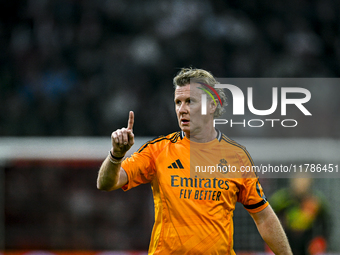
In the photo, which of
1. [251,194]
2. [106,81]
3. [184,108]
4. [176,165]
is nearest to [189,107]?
[184,108]

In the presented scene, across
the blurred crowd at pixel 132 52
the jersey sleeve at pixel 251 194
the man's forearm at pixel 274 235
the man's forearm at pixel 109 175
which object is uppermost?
the blurred crowd at pixel 132 52

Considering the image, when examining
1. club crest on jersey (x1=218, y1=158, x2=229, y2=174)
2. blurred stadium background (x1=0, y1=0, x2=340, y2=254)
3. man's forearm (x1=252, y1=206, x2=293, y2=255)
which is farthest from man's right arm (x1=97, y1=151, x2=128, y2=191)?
blurred stadium background (x1=0, y1=0, x2=340, y2=254)

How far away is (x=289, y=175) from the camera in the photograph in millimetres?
5609

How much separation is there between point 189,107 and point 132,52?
7.93 m

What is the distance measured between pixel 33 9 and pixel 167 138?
30.8 feet

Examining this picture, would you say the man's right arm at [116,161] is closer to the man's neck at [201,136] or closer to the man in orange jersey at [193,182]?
the man in orange jersey at [193,182]

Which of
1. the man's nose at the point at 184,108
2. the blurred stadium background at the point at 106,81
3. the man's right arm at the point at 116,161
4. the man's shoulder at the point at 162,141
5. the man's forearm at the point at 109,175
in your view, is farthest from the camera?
the blurred stadium background at the point at 106,81

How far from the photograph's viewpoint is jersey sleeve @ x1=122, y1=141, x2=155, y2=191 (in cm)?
278

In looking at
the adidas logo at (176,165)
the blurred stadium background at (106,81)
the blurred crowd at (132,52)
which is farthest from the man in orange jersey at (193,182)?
the blurred crowd at (132,52)

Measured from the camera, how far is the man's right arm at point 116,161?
2430 mm

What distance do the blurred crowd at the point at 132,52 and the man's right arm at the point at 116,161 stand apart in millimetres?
5900

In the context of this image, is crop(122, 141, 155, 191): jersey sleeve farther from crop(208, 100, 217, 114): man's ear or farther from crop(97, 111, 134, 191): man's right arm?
crop(208, 100, 217, 114): man's ear

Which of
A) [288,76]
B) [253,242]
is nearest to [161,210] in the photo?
[253,242]

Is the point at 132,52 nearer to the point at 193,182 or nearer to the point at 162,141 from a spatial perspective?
the point at 162,141
